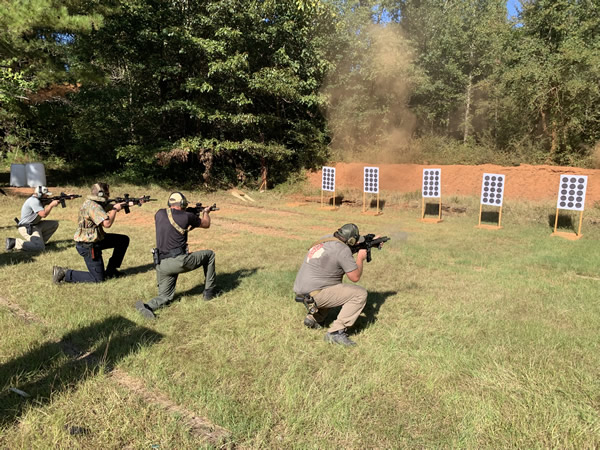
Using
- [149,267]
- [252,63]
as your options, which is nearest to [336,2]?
[252,63]

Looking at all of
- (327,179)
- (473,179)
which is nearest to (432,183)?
(473,179)

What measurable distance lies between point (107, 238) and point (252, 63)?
14283 millimetres

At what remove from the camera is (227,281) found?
19.9 ft

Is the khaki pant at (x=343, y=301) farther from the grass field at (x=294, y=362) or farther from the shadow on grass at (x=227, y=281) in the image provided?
the shadow on grass at (x=227, y=281)

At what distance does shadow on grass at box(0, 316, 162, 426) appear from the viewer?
2.98 m

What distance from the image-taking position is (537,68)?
16922 mm

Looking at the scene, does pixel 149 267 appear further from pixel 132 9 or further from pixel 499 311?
pixel 132 9

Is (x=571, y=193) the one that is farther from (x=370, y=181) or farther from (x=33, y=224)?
(x=33, y=224)

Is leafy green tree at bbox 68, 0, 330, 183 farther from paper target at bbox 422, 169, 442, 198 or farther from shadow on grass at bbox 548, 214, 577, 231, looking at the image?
shadow on grass at bbox 548, 214, 577, 231

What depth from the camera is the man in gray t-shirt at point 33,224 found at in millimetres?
7336

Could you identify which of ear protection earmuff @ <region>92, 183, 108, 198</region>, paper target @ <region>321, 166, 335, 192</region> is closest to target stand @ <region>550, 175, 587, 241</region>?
paper target @ <region>321, 166, 335, 192</region>

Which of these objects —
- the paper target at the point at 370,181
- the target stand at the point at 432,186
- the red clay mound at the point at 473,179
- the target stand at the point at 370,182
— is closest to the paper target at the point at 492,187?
the target stand at the point at 432,186

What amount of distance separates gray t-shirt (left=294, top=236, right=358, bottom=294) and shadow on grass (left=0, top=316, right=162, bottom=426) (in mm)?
1677

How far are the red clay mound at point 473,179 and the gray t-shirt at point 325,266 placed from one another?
12.7m
